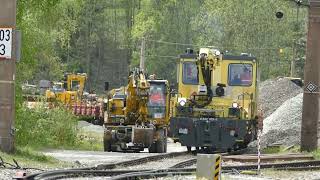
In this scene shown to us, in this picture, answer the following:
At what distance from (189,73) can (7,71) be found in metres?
10.8

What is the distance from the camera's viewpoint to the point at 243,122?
29.4 meters

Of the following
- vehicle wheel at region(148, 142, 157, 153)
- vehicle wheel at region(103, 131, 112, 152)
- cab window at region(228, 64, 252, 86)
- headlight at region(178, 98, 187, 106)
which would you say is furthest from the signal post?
cab window at region(228, 64, 252, 86)

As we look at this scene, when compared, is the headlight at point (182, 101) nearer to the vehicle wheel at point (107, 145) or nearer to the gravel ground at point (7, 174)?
the vehicle wheel at point (107, 145)

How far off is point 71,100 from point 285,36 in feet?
81.5

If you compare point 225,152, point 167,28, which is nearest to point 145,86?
point 225,152

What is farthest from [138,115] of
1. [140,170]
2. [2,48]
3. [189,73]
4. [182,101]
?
[140,170]

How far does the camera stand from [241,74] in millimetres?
31219

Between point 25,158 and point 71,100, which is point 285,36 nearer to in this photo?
point 71,100

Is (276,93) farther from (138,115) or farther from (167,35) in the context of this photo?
(167,35)

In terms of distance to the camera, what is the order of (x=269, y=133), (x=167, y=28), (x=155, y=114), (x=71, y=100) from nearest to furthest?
(x=155, y=114)
(x=269, y=133)
(x=71, y=100)
(x=167, y=28)

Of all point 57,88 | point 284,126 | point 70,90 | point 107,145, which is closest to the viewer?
point 107,145

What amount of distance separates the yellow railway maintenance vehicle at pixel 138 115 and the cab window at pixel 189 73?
1.82 m

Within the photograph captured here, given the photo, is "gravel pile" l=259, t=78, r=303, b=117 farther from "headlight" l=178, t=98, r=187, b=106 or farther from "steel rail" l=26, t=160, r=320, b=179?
"steel rail" l=26, t=160, r=320, b=179

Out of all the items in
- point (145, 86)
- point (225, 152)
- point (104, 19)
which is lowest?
point (225, 152)
